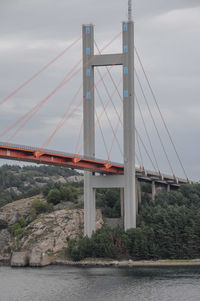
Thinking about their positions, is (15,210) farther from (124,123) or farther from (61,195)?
(124,123)

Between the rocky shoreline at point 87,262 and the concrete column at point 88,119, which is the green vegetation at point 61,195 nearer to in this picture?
the concrete column at point 88,119

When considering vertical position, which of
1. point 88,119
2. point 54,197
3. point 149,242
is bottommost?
point 149,242

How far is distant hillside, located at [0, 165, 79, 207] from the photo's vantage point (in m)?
135

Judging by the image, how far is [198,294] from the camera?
47250mm

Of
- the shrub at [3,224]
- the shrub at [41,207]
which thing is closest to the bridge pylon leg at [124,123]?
the shrub at [41,207]

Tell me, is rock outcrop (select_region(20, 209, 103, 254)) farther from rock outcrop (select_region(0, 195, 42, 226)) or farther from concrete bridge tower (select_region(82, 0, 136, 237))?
rock outcrop (select_region(0, 195, 42, 226))

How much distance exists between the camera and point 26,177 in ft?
478

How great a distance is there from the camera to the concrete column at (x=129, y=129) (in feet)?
217

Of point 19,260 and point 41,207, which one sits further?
point 41,207

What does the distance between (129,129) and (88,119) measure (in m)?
4.22

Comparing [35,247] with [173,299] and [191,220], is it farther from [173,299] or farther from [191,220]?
[173,299]

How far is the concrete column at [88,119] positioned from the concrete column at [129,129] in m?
3.25

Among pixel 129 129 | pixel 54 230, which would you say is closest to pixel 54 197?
pixel 54 230

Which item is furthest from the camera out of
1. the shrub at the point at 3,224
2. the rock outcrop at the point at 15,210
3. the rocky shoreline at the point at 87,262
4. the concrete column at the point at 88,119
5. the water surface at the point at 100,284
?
the rock outcrop at the point at 15,210
